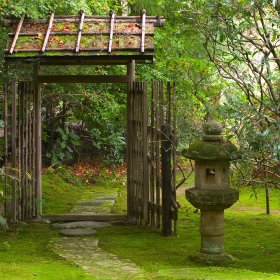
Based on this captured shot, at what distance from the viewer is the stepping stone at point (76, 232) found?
8.37 m

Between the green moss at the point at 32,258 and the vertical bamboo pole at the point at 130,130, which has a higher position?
the vertical bamboo pole at the point at 130,130

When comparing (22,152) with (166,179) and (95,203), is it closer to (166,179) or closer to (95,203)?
(166,179)

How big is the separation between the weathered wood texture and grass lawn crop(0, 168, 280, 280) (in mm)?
323

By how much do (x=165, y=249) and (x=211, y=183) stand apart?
47.3 inches

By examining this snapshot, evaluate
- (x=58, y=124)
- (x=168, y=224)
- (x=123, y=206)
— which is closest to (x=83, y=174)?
(x=58, y=124)

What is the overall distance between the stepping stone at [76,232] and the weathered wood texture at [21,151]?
0.82 m

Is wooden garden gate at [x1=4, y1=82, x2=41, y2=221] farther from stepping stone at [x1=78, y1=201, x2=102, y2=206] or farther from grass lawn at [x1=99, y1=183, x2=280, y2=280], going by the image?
stepping stone at [x1=78, y1=201, x2=102, y2=206]

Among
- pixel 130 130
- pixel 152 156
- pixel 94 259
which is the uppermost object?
pixel 130 130

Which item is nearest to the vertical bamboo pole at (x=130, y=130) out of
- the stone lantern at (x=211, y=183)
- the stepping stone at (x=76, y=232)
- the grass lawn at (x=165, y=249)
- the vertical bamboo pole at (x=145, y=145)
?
the grass lawn at (x=165, y=249)

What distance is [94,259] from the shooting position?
6.81 metres

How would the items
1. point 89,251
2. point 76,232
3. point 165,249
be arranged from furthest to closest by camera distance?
1. point 76,232
2. point 165,249
3. point 89,251

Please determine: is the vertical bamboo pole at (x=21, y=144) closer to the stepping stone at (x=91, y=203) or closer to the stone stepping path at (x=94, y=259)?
the stone stepping path at (x=94, y=259)

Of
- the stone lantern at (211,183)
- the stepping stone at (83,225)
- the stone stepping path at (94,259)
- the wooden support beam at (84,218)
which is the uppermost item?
the stone lantern at (211,183)

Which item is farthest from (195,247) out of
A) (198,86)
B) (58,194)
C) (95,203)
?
(58,194)
